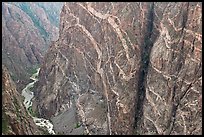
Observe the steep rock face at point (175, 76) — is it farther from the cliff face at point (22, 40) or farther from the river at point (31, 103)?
the cliff face at point (22, 40)

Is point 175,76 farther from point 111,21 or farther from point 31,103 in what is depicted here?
point 31,103

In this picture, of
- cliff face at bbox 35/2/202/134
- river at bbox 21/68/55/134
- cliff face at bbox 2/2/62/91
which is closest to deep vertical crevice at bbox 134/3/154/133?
cliff face at bbox 35/2/202/134

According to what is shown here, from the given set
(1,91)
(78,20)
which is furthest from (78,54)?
(1,91)

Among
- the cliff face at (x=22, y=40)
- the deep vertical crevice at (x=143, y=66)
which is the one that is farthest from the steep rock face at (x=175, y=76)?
the cliff face at (x=22, y=40)

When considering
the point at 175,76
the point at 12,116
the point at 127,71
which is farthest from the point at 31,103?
the point at 175,76

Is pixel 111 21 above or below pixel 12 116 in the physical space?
above

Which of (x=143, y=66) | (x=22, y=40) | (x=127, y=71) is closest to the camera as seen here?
(x=127, y=71)

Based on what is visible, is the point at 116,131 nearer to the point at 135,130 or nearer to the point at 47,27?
the point at 135,130
